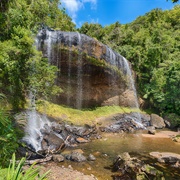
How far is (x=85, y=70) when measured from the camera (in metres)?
18.6

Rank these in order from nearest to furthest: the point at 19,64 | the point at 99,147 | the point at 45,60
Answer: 1. the point at 19,64
2. the point at 99,147
3. the point at 45,60

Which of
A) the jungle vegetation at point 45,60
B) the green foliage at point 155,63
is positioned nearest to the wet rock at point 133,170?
the jungle vegetation at point 45,60

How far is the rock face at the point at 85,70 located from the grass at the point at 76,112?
3.00 ft

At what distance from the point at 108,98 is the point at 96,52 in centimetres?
592

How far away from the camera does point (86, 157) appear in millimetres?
9789

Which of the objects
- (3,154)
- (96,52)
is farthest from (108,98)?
(3,154)

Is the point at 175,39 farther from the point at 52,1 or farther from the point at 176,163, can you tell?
the point at 176,163

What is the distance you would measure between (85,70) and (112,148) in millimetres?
9094

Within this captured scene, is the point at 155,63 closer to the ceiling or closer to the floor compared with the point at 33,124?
closer to the ceiling

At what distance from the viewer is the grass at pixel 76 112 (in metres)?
15.2

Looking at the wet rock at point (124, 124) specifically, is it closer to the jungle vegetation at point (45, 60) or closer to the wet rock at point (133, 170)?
the jungle vegetation at point (45, 60)

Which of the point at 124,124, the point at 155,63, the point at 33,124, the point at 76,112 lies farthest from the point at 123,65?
the point at 33,124

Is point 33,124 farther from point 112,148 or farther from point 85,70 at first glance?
point 85,70

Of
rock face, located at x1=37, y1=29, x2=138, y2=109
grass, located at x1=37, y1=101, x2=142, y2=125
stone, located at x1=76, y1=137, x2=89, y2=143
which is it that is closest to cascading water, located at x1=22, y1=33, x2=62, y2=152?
grass, located at x1=37, y1=101, x2=142, y2=125
